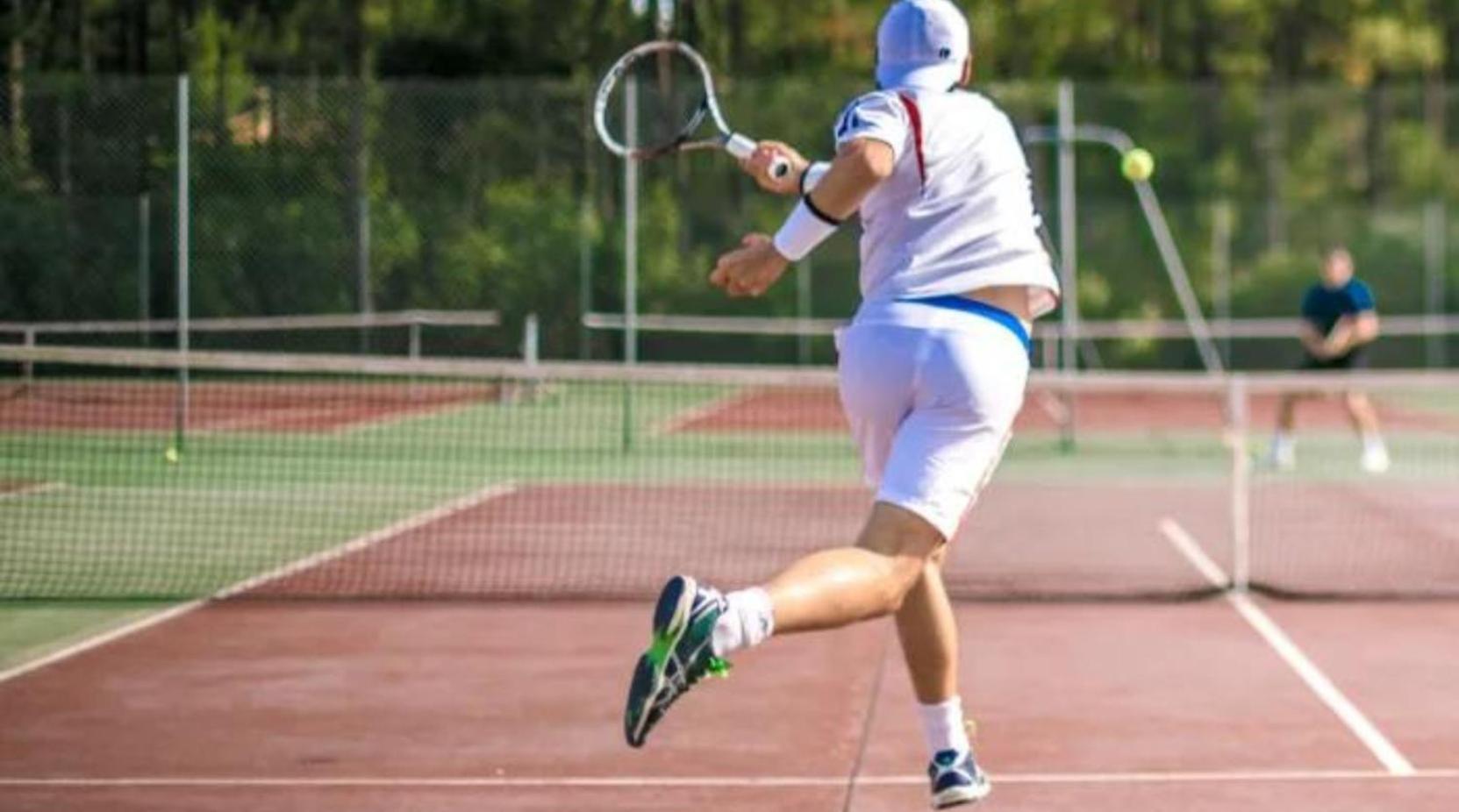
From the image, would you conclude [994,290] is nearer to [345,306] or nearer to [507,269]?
[345,306]

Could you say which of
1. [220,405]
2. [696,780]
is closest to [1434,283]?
[220,405]

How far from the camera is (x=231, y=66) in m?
28.5

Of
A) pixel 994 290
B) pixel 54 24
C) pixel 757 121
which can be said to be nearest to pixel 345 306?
pixel 54 24

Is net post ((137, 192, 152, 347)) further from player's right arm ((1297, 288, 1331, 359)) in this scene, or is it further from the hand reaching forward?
the hand reaching forward

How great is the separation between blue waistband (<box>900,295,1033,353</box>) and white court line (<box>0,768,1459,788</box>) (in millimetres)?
1758

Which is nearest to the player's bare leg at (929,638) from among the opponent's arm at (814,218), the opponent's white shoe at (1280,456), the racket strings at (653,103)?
the opponent's arm at (814,218)

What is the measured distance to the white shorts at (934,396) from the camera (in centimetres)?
625

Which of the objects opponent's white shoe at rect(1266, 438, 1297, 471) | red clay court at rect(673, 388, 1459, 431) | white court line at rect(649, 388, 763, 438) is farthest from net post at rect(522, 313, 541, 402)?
opponent's white shoe at rect(1266, 438, 1297, 471)

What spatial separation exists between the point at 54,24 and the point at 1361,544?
14.7m

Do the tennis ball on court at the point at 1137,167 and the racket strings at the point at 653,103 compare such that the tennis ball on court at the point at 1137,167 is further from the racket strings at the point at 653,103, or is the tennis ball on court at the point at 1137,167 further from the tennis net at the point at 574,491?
the racket strings at the point at 653,103

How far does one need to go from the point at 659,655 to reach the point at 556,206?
825 inches

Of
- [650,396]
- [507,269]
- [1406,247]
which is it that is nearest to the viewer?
[507,269]

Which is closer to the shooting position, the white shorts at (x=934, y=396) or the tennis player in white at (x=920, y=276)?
the tennis player in white at (x=920, y=276)

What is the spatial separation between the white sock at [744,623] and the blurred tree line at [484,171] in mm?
16388
